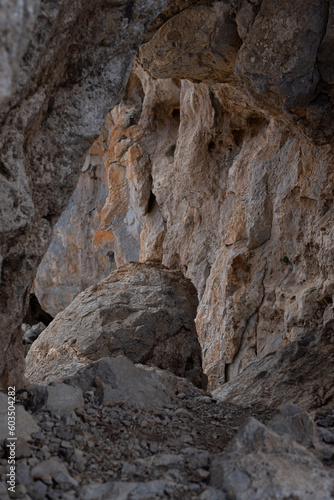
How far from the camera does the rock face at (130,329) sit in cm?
771

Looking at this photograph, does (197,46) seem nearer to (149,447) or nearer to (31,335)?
(149,447)

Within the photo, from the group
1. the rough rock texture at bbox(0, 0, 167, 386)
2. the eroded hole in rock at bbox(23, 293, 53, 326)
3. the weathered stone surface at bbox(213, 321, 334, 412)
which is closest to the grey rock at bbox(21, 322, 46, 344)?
the eroded hole in rock at bbox(23, 293, 53, 326)

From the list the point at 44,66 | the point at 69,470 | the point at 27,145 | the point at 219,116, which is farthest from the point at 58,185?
the point at 219,116

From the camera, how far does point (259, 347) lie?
32.8 ft

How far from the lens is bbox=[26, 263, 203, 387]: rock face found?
7707 mm

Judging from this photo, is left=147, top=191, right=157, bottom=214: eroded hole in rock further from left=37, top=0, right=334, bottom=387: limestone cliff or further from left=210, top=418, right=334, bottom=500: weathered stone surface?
left=210, top=418, right=334, bottom=500: weathered stone surface

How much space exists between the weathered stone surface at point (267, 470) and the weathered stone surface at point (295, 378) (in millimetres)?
2349

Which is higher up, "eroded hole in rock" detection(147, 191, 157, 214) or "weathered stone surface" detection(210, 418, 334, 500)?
"eroded hole in rock" detection(147, 191, 157, 214)

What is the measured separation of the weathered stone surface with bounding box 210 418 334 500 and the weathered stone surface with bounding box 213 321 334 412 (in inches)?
92.5

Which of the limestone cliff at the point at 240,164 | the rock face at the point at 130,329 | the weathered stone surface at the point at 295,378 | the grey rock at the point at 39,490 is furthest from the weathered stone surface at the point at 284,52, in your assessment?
the grey rock at the point at 39,490

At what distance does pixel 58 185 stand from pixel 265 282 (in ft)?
20.1

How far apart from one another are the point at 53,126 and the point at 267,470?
11.5ft

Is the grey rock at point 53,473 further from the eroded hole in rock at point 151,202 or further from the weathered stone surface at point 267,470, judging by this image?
the eroded hole in rock at point 151,202

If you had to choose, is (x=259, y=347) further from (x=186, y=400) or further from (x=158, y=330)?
(x=186, y=400)
